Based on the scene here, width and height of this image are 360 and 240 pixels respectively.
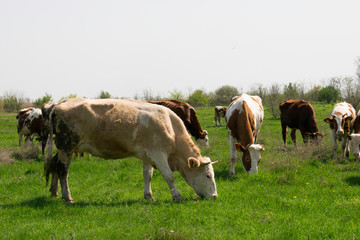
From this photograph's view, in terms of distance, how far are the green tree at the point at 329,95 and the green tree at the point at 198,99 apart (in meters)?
30.3

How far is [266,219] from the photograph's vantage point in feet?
19.2

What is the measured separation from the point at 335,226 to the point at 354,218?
2.30ft

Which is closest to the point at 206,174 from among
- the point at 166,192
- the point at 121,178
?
the point at 166,192

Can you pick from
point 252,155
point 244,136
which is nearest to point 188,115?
point 244,136

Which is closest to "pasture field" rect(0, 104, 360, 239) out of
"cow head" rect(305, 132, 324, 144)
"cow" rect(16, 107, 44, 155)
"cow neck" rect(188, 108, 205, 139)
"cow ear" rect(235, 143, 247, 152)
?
"cow ear" rect(235, 143, 247, 152)

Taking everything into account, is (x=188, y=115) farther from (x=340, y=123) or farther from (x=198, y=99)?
(x=198, y=99)

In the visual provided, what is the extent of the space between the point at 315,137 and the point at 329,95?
4834 cm

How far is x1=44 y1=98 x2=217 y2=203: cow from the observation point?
7.41 metres

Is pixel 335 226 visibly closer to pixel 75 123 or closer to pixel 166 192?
pixel 166 192

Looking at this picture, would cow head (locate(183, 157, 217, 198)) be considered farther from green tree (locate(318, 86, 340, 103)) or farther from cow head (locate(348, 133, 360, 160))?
green tree (locate(318, 86, 340, 103))

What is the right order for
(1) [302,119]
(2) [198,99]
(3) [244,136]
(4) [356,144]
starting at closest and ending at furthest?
(3) [244,136] < (4) [356,144] < (1) [302,119] < (2) [198,99]

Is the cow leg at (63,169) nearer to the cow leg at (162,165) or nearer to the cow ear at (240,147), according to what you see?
the cow leg at (162,165)

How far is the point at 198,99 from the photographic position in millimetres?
84375

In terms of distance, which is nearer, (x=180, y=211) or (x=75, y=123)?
(x=180, y=211)
